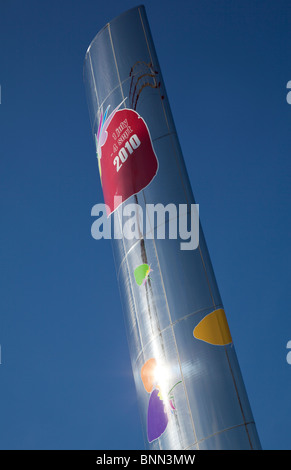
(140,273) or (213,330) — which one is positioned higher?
(140,273)

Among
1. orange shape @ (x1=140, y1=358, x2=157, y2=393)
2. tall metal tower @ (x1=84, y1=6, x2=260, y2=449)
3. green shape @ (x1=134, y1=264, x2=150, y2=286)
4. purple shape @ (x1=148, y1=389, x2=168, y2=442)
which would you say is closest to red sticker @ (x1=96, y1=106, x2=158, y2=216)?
tall metal tower @ (x1=84, y1=6, x2=260, y2=449)

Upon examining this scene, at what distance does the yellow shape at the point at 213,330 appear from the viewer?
48.8ft

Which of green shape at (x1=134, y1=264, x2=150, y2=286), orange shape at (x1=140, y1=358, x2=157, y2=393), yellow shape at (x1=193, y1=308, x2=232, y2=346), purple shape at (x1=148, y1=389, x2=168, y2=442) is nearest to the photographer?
purple shape at (x1=148, y1=389, x2=168, y2=442)

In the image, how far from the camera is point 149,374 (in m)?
15.4

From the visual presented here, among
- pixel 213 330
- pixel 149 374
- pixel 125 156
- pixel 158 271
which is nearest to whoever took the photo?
pixel 213 330

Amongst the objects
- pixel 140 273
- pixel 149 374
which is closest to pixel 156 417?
pixel 149 374

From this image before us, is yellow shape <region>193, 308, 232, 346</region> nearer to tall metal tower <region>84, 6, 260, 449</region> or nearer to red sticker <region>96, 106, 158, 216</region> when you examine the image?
tall metal tower <region>84, 6, 260, 449</region>

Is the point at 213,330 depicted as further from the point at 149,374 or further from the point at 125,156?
the point at 125,156

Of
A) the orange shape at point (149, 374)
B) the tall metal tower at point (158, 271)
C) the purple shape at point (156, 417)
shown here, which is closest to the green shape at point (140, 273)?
the tall metal tower at point (158, 271)

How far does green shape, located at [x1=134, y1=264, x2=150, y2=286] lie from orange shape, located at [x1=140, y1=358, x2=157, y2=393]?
1.72 m

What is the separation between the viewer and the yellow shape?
14.9 m

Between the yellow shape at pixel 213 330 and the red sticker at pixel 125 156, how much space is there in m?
3.44

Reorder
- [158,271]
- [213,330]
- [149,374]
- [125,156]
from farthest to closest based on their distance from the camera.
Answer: [125,156] < [158,271] < [149,374] < [213,330]

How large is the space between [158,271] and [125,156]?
125 inches
